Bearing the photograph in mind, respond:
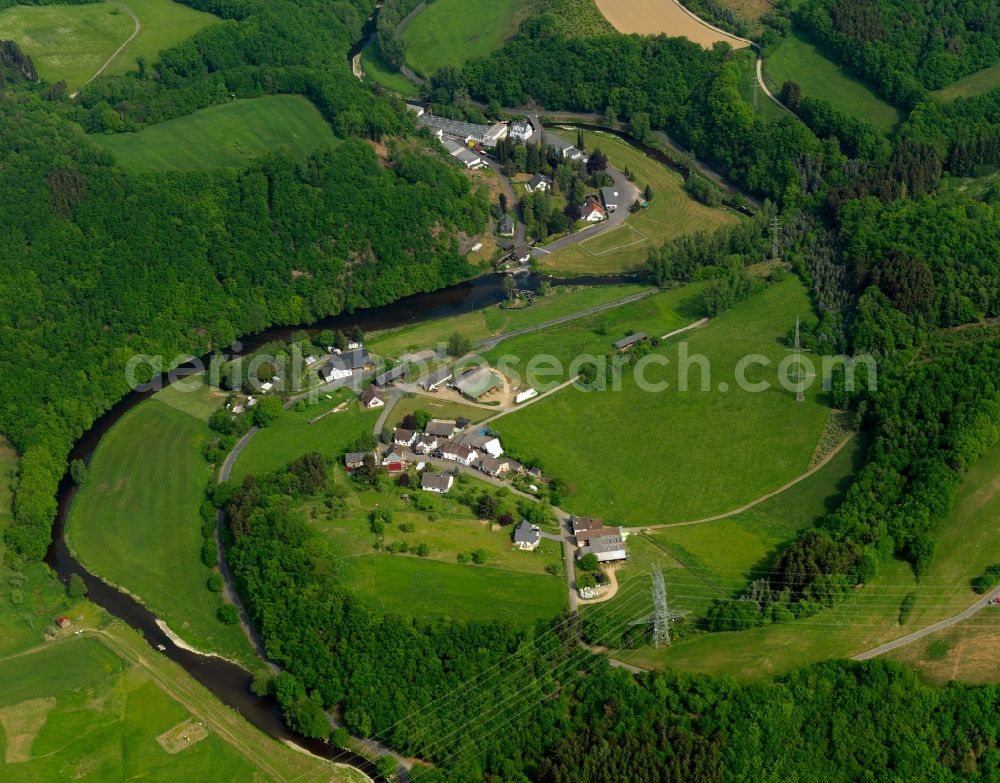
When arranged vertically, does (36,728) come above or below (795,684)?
below

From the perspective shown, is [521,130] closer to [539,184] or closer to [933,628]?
[539,184]

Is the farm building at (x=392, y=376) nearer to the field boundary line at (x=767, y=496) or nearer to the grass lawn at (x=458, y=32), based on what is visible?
the field boundary line at (x=767, y=496)

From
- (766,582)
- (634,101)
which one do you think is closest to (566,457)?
(766,582)

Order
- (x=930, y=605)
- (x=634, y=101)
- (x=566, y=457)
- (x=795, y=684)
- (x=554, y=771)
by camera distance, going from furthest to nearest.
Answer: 1. (x=634, y=101)
2. (x=566, y=457)
3. (x=930, y=605)
4. (x=795, y=684)
5. (x=554, y=771)

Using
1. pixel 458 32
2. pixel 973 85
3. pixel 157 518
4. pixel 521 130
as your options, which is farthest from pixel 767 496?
pixel 458 32

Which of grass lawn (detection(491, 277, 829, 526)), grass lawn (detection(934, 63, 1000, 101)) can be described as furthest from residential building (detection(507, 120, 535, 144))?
grass lawn (detection(934, 63, 1000, 101))

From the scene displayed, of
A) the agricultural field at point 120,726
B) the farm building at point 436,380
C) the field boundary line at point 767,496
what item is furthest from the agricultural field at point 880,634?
the farm building at point 436,380

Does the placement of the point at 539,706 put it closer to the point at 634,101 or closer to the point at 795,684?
the point at 795,684
